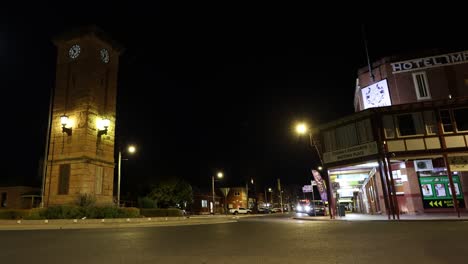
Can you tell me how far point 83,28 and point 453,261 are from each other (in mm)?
30022

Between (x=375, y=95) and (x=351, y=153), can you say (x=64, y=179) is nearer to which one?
(x=351, y=153)

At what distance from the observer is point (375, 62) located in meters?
29.5

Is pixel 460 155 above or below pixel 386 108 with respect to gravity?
below

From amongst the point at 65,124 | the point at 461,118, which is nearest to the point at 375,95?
the point at 461,118

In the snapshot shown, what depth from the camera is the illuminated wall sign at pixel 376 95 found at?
1102 inches

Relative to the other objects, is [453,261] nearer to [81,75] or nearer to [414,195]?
[414,195]

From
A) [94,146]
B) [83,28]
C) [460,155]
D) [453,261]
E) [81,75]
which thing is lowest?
[453,261]

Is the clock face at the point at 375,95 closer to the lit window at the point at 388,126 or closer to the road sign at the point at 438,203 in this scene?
the lit window at the point at 388,126

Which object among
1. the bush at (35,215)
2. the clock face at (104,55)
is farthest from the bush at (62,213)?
the clock face at (104,55)

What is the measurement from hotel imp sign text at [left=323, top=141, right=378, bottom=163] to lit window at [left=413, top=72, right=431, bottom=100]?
25.9 feet

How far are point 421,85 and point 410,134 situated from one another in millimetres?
6700

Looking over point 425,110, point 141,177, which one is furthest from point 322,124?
point 141,177

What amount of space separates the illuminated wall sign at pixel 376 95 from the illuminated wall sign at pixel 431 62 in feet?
5.46

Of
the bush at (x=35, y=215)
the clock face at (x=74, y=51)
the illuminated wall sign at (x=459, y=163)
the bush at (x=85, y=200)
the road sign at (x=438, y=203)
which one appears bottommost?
the road sign at (x=438, y=203)
